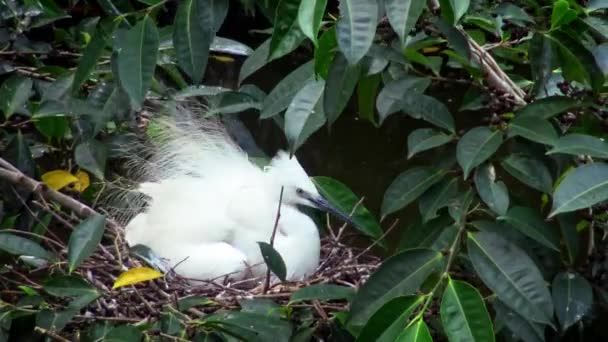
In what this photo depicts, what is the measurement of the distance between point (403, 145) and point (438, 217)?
2.74 metres

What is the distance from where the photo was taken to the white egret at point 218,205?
93.8 inches

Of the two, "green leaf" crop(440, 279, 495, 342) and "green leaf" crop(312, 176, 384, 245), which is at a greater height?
"green leaf" crop(440, 279, 495, 342)

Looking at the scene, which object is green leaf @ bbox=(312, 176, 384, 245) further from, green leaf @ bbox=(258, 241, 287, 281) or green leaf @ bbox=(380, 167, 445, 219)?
green leaf @ bbox=(380, 167, 445, 219)

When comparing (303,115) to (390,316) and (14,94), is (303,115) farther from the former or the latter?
(14,94)

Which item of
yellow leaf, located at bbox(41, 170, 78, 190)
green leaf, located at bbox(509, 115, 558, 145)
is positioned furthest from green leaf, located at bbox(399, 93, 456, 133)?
yellow leaf, located at bbox(41, 170, 78, 190)

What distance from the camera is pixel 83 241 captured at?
155cm

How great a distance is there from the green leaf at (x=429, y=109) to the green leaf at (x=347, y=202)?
639 millimetres

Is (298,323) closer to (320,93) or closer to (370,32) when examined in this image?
(320,93)

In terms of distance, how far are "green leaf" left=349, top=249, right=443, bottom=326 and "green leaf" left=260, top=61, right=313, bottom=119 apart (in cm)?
37

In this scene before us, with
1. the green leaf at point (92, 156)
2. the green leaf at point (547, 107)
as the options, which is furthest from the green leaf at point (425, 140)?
the green leaf at point (92, 156)

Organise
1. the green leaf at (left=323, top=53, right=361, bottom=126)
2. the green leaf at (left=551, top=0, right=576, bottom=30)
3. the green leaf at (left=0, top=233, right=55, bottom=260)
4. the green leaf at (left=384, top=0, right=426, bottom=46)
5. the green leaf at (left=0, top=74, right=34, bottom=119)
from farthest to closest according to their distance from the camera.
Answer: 1. the green leaf at (left=0, top=74, right=34, bottom=119)
2. the green leaf at (left=0, top=233, right=55, bottom=260)
3. the green leaf at (left=551, top=0, right=576, bottom=30)
4. the green leaf at (left=323, top=53, right=361, bottom=126)
5. the green leaf at (left=384, top=0, right=426, bottom=46)

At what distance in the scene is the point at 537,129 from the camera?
1.27 meters

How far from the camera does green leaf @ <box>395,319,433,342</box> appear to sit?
1.09m

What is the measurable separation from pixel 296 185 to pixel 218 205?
20 centimetres
